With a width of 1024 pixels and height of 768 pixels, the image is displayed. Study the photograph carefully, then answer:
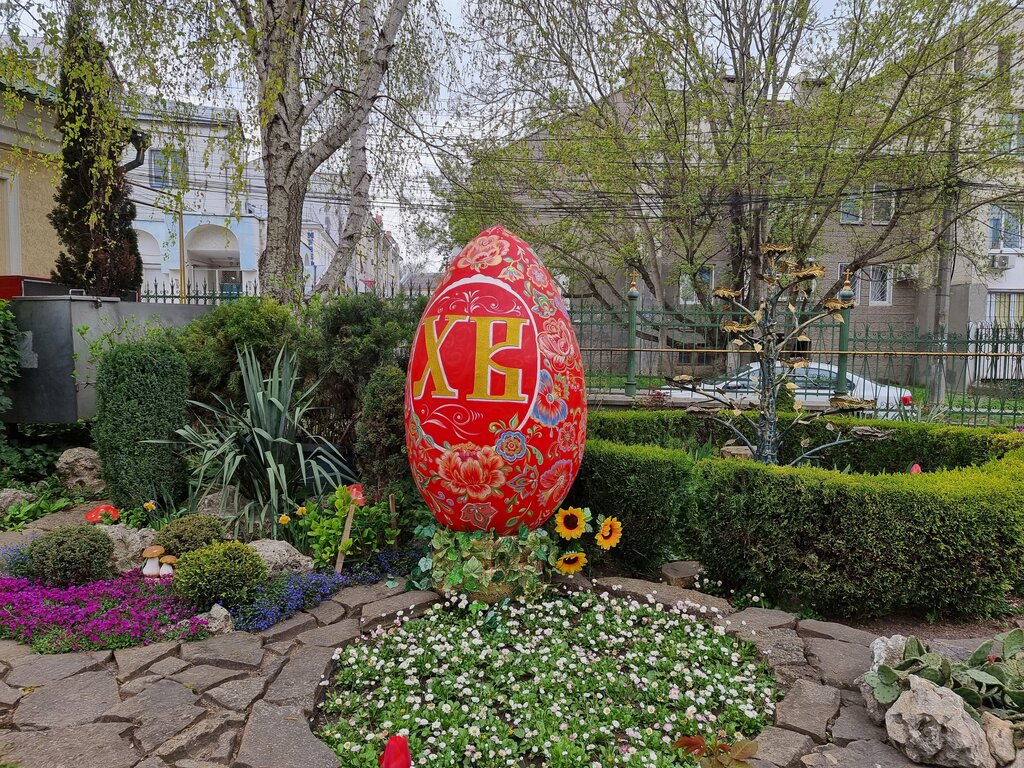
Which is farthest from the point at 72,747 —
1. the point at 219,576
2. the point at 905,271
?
the point at 905,271

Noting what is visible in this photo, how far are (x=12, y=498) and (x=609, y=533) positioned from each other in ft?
15.6

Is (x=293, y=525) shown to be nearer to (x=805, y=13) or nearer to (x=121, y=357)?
(x=121, y=357)

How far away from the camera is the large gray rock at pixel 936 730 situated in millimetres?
2039

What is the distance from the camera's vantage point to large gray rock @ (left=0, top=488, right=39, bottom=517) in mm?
4824

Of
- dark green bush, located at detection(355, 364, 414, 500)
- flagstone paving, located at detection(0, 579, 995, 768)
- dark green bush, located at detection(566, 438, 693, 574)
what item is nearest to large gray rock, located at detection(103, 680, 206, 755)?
flagstone paving, located at detection(0, 579, 995, 768)

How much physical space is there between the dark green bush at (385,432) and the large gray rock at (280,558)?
669mm

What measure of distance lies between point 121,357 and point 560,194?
11.7 metres

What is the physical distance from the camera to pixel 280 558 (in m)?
3.65

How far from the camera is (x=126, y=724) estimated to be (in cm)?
234

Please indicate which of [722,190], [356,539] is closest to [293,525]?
[356,539]

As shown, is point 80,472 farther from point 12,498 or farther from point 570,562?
point 570,562

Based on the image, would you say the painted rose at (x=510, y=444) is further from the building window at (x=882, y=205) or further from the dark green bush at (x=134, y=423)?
the building window at (x=882, y=205)

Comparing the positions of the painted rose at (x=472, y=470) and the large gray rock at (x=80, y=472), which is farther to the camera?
the large gray rock at (x=80, y=472)

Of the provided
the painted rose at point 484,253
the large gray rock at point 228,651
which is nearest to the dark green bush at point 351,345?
the painted rose at point 484,253
